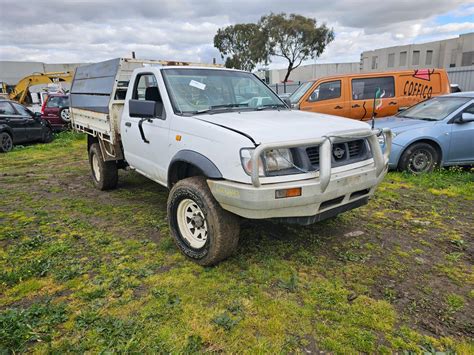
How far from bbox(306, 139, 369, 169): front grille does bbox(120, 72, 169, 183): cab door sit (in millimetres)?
1609

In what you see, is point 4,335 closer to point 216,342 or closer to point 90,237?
point 216,342

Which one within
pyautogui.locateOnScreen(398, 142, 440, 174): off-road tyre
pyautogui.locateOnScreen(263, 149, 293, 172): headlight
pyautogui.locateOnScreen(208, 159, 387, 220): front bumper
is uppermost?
pyautogui.locateOnScreen(263, 149, 293, 172): headlight

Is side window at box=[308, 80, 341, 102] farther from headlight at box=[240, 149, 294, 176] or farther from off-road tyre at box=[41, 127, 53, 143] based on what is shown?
off-road tyre at box=[41, 127, 53, 143]

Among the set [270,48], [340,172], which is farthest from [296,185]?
[270,48]

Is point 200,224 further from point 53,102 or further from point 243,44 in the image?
point 243,44

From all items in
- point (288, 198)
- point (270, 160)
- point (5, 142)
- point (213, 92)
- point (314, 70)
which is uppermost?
point (314, 70)

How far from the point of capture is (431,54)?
39.8m

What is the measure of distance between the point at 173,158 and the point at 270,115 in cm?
113

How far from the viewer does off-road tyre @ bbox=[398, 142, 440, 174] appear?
20.6 ft

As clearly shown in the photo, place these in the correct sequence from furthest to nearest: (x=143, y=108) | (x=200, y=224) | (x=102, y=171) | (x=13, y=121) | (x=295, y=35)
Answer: (x=295, y=35) → (x=13, y=121) → (x=102, y=171) → (x=143, y=108) → (x=200, y=224)

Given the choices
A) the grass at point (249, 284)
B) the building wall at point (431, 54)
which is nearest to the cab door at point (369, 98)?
the grass at point (249, 284)

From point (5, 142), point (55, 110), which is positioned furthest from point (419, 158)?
point (55, 110)

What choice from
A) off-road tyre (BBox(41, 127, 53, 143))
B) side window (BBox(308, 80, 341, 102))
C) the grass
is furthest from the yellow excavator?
the grass

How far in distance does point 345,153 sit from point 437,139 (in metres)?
3.94
